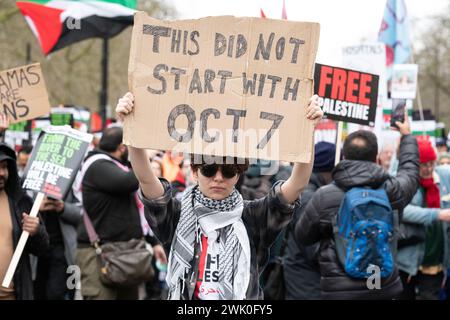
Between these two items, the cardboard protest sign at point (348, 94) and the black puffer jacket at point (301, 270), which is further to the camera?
the black puffer jacket at point (301, 270)

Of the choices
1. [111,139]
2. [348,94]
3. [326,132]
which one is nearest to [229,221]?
[348,94]

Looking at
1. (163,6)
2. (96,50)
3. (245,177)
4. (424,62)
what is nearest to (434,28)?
(424,62)

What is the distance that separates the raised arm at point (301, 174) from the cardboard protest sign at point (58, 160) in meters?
2.52

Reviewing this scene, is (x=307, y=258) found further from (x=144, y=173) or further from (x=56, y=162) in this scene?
(x=144, y=173)

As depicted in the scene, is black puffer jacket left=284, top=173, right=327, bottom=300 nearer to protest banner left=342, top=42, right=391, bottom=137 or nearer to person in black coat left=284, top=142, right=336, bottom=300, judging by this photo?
person in black coat left=284, top=142, right=336, bottom=300

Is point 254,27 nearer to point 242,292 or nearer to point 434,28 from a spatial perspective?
point 242,292

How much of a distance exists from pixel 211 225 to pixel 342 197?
1.89 metres

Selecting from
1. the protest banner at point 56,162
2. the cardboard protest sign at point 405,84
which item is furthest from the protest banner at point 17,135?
the cardboard protest sign at point 405,84

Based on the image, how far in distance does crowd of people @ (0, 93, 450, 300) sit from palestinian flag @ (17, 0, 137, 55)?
68.7 inches

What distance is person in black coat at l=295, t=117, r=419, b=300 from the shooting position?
17.1 ft

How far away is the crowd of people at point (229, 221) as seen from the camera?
3.63 metres

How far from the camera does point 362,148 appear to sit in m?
5.34

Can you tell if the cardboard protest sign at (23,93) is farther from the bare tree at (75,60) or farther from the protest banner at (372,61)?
the bare tree at (75,60)

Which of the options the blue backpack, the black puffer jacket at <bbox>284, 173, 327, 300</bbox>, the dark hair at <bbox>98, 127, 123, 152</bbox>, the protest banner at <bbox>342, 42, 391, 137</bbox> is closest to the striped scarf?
the blue backpack
